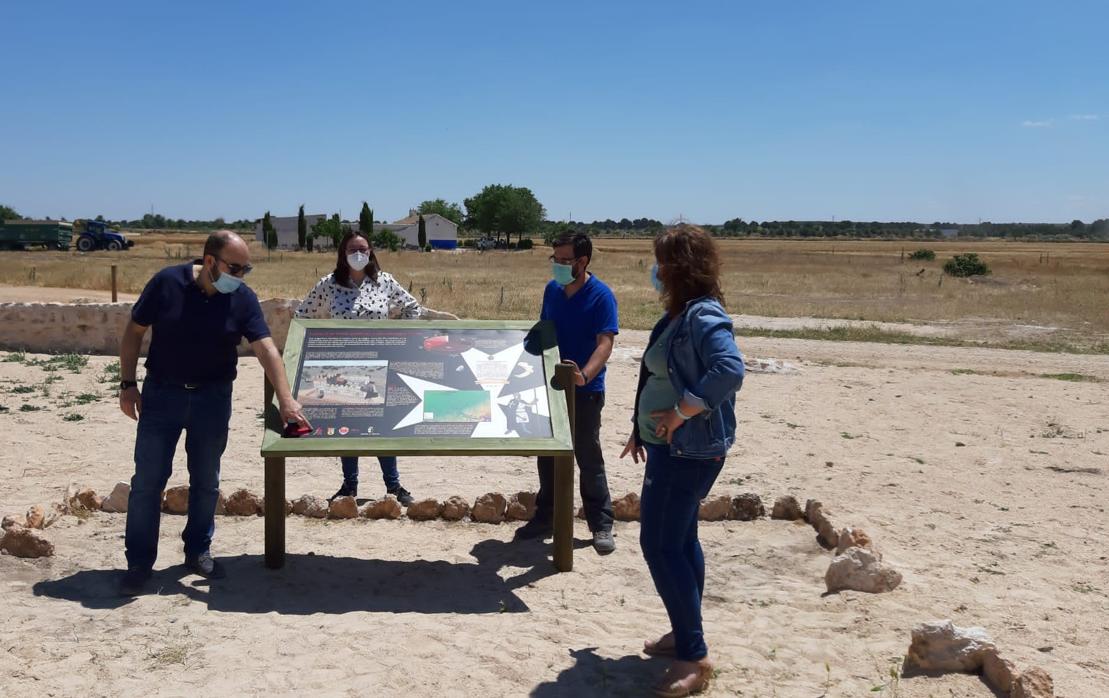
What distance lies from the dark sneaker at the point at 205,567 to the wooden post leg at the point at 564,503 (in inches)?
Result: 73.0

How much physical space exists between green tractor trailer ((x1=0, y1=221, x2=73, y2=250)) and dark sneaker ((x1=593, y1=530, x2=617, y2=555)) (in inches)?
2321

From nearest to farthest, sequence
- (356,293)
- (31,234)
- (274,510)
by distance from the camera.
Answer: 1. (274,510)
2. (356,293)
3. (31,234)

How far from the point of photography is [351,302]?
6.40 metres

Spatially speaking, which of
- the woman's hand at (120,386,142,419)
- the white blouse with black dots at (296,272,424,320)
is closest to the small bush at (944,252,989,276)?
the white blouse with black dots at (296,272,424,320)

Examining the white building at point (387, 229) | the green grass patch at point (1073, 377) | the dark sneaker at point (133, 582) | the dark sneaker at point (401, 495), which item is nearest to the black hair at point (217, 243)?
the dark sneaker at point (133, 582)

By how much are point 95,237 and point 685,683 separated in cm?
6169

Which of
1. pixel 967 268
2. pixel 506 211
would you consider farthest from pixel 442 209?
pixel 967 268

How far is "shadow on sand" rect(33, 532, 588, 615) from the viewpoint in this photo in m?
5.07

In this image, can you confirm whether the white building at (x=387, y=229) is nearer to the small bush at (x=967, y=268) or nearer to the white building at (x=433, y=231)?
the white building at (x=433, y=231)

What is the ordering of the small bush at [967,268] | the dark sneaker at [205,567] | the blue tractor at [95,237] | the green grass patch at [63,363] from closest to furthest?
the dark sneaker at [205,567], the green grass patch at [63,363], the small bush at [967,268], the blue tractor at [95,237]

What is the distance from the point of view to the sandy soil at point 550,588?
420 cm

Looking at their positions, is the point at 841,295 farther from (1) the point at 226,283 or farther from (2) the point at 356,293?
(1) the point at 226,283

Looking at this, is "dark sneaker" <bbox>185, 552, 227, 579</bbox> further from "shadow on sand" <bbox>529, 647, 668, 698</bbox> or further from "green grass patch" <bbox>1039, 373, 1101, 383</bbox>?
"green grass patch" <bbox>1039, 373, 1101, 383</bbox>

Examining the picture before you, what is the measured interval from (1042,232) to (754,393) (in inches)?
6897
